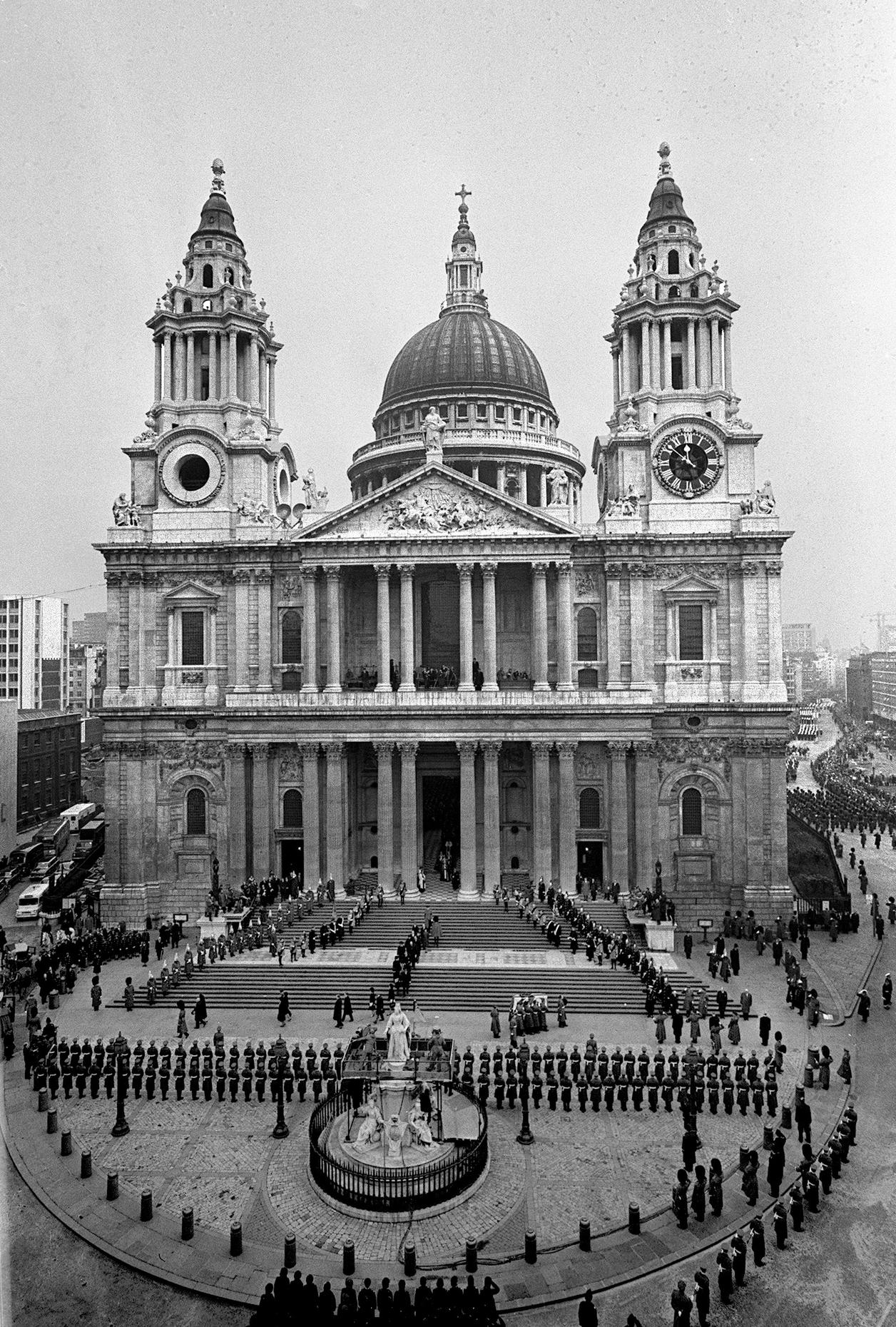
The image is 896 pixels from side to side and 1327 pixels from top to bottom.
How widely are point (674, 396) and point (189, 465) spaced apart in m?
28.2

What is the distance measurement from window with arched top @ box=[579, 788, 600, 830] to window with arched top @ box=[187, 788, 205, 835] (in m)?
21.1

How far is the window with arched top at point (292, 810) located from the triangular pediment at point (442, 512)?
14254mm

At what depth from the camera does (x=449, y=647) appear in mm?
53125

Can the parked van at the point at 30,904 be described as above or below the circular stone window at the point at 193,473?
below

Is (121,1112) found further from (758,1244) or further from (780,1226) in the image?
(780,1226)

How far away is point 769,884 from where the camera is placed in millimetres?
47375

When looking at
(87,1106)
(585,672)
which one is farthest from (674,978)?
(87,1106)

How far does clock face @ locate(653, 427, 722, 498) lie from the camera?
4975cm

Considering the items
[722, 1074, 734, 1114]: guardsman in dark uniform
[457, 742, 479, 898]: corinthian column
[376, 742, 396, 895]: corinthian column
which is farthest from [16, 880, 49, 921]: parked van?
[722, 1074, 734, 1114]: guardsman in dark uniform

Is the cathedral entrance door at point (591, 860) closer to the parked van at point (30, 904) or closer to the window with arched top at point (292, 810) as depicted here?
the window with arched top at point (292, 810)

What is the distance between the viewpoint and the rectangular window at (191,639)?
51188 millimetres

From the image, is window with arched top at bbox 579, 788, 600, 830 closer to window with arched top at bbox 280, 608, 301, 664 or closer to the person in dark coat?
window with arched top at bbox 280, 608, 301, 664

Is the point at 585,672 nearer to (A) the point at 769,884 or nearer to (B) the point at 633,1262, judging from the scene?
(A) the point at 769,884

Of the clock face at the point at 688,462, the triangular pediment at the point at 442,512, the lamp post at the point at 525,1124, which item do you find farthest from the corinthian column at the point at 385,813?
the lamp post at the point at 525,1124
